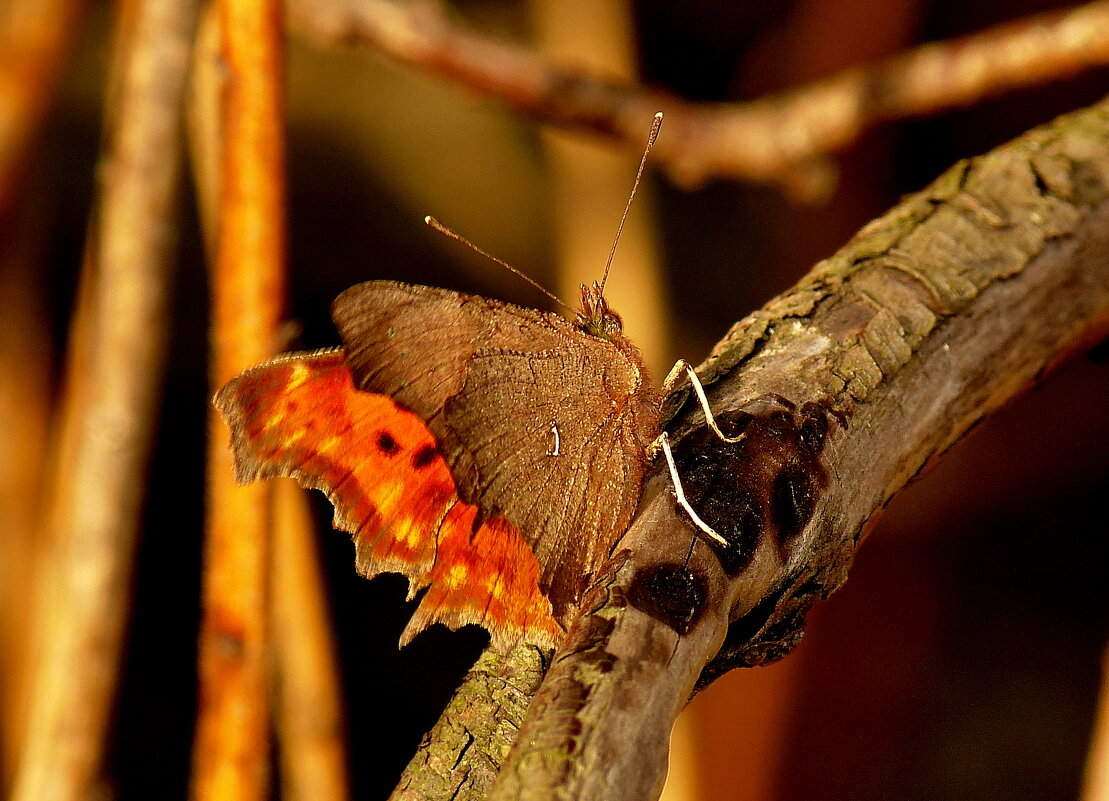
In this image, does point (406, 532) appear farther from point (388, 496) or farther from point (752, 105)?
point (752, 105)

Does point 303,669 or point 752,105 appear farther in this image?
point 752,105

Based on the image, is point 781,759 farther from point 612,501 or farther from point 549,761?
point 549,761

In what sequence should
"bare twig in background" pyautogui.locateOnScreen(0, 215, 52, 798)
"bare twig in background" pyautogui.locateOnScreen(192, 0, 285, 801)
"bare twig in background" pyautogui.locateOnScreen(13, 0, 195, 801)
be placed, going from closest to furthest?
"bare twig in background" pyautogui.locateOnScreen(192, 0, 285, 801)
"bare twig in background" pyautogui.locateOnScreen(13, 0, 195, 801)
"bare twig in background" pyautogui.locateOnScreen(0, 215, 52, 798)

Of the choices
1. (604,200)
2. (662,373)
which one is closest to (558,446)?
(662,373)

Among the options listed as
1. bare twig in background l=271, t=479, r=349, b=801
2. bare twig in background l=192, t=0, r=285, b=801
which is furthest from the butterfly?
bare twig in background l=271, t=479, r=349, b=801

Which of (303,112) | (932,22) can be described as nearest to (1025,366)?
(932,22)

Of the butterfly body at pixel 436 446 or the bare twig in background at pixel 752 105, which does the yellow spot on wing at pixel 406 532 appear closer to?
the butterfly body at pixel 436 446

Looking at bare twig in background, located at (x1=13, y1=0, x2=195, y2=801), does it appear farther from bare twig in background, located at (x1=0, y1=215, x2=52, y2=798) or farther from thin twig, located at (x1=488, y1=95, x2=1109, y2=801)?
thin twig, located at (x1=488, y1=95, x2=1109, y2=801)

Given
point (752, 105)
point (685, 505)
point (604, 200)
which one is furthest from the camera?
point (604, 200)
